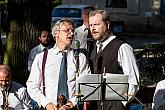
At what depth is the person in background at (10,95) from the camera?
19.7ft

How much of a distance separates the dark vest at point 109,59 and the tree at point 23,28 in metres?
4.02

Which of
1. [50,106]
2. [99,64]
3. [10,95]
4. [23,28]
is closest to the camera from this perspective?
[50,106]

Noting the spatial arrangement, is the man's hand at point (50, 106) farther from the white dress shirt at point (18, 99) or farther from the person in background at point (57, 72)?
the white dress shirt at point (18, 99)

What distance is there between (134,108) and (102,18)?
9.57ft

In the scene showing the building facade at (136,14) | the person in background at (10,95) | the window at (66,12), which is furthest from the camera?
the building facade at (136,14)

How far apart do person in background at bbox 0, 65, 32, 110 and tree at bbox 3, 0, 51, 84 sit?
10.0ft

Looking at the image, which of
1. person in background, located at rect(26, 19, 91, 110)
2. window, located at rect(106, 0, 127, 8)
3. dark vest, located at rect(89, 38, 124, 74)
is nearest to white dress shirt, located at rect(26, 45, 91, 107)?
person in background, located at rect(26, 19, 91, 110)

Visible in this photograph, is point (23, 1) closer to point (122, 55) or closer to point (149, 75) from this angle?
point (149, 75)

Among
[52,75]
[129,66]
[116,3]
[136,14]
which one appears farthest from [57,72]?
[116,3]

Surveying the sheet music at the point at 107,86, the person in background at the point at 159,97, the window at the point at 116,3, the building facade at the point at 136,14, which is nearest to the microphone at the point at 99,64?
the sheet music at the point at 107,86

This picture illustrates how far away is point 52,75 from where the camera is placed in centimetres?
532

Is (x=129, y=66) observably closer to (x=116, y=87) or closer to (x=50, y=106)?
(x=116, y=87)

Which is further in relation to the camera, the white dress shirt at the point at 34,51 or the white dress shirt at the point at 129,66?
the white dress shirt at the point at 34,51

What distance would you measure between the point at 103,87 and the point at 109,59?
28 centimetres
